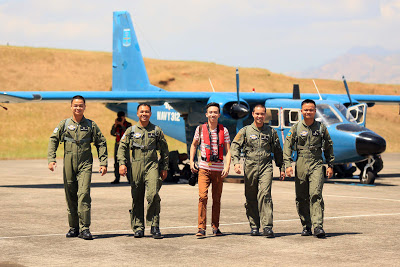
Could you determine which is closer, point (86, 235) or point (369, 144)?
point (86, 235)

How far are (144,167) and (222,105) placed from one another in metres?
10.3

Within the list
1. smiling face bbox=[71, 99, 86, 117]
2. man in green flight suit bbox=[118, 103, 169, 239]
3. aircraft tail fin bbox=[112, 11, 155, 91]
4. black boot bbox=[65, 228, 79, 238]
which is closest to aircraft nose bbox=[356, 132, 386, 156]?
man in green flight suit bbox=[118, 103, 169, 239]

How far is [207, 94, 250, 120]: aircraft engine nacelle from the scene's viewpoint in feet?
64.3

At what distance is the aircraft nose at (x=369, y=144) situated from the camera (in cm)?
1730

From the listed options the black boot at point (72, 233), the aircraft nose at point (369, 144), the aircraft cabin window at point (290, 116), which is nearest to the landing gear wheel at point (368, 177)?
the aircraft nose at point (369, 144)

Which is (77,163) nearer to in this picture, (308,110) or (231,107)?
(308,110)

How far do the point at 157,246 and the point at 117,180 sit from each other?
10.8 m

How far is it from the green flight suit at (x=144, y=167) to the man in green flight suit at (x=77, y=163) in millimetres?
458

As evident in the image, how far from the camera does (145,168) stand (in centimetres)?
982

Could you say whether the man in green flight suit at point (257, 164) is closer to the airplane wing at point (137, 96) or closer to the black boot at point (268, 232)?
the black boot at point (268, 232)

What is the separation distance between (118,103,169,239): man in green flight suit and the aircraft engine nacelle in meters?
9.80

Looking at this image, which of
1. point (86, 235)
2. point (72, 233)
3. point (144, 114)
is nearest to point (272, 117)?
point (144, 114)

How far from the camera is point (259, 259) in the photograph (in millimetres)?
8125

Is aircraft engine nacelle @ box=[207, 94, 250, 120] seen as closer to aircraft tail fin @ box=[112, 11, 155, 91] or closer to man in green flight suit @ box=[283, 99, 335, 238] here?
aircraft tail fin @ box=[112, 11, 155, 91]
